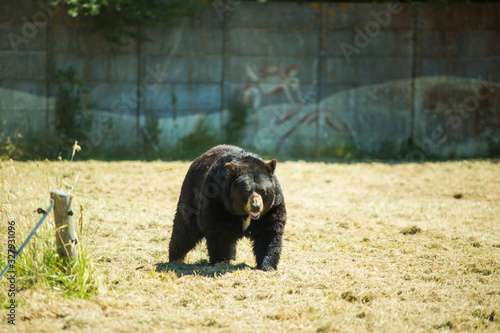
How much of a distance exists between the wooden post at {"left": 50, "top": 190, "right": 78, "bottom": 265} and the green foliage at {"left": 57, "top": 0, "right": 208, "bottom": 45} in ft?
27.0

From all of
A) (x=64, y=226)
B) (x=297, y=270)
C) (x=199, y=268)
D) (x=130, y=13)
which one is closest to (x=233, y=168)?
(x=199, y=268)

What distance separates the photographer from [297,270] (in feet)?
16.4

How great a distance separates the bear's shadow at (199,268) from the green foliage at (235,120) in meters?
7.24

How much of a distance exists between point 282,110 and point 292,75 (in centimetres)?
83

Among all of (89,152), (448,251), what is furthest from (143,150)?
(448,251)

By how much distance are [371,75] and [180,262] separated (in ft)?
28.4

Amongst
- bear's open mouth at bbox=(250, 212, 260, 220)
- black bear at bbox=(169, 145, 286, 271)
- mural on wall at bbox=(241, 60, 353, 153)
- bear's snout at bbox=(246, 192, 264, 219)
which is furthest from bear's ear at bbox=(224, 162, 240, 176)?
mural on wall at bbox=(241, 60, 353, 153)

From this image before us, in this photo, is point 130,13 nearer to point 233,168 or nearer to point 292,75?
point 292,75

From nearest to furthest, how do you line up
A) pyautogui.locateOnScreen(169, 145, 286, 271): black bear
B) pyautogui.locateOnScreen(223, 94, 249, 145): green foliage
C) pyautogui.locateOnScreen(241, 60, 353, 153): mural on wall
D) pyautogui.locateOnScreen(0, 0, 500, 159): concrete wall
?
pyautogui.locateOnScreen(169, 145, 286, 271): black bear
pyautogui.locateOnScreen(0, 0, 500, 159): concrete wall
pyautogui.locateOnScreen(223, 94, 249, 145): green foliage
pyautogui.locateOnScreen(241, 60, 353, 153): mural on wall

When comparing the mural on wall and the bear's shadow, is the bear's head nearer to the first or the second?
the bear's shadow

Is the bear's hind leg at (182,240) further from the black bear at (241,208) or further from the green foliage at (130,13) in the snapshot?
the green foliage at (130,13)

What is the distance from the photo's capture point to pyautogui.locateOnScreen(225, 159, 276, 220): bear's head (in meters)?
4.72

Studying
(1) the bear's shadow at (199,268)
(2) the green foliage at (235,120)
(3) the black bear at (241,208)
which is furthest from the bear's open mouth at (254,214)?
(2) the green foliage at (235,120)

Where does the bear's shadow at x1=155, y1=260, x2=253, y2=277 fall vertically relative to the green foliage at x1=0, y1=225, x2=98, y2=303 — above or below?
below
